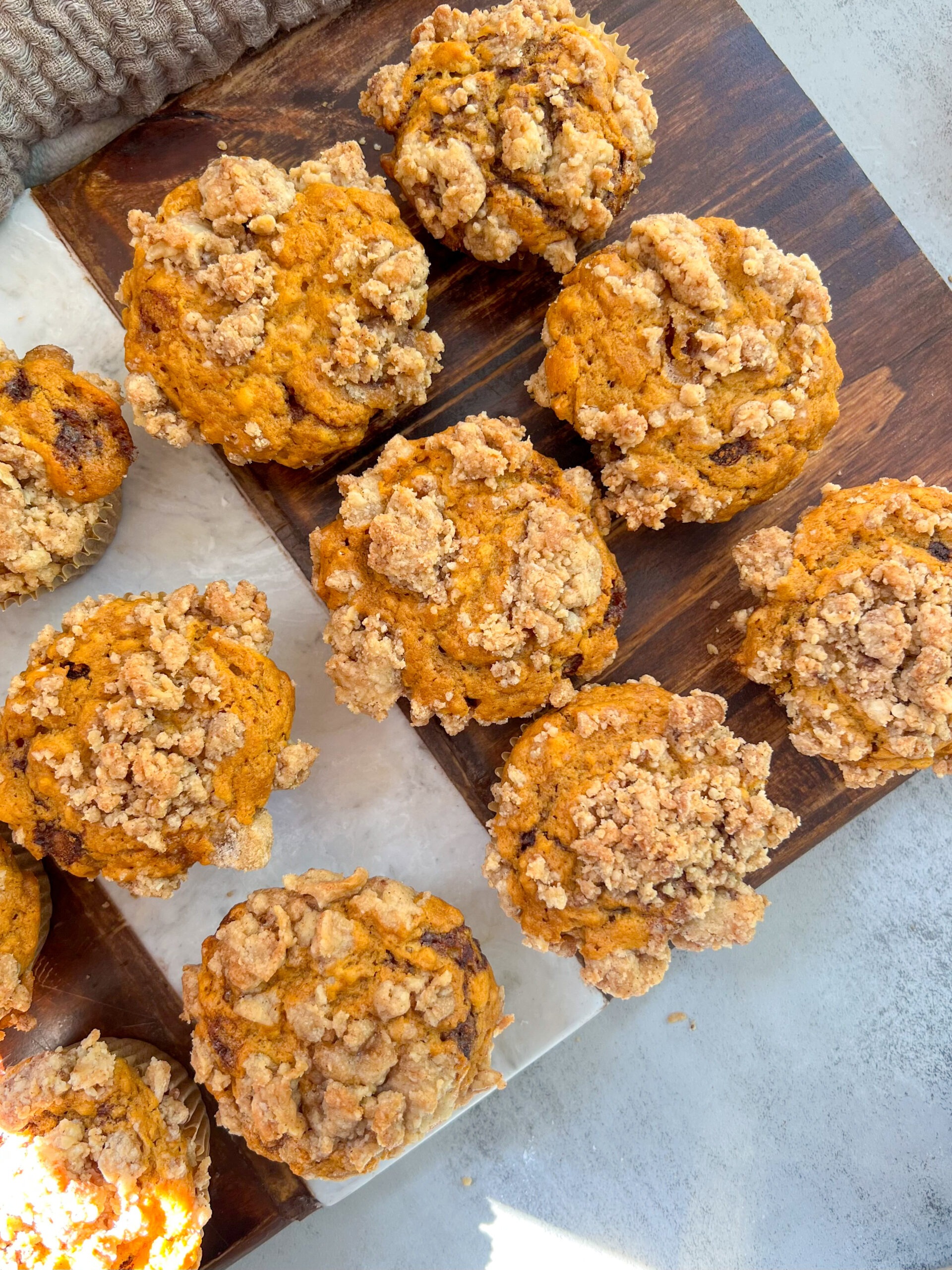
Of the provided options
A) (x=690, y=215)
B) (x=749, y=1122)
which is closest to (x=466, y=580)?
(x=690, y=215)

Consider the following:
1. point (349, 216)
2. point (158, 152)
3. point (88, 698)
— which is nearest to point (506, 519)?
point (349, 216)

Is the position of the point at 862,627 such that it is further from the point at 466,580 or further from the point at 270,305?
the point at 270,305

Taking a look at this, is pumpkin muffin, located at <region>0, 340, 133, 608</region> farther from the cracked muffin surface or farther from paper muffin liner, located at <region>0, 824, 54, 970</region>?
the cracked muffin surface

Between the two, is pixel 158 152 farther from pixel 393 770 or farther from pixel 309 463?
pixel 393 770

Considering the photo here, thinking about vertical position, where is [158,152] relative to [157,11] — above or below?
below

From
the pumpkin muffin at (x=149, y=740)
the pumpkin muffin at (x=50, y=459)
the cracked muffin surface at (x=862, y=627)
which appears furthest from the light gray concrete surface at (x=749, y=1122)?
the pumpkin muffin at (x=50, y=459)

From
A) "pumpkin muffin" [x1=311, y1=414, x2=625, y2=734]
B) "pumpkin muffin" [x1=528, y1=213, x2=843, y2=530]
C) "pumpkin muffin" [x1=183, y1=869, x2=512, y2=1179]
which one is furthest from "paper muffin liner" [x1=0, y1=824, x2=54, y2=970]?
"pumpkin muffin" [x1=528, y1=213, x2=843, y2=530]
